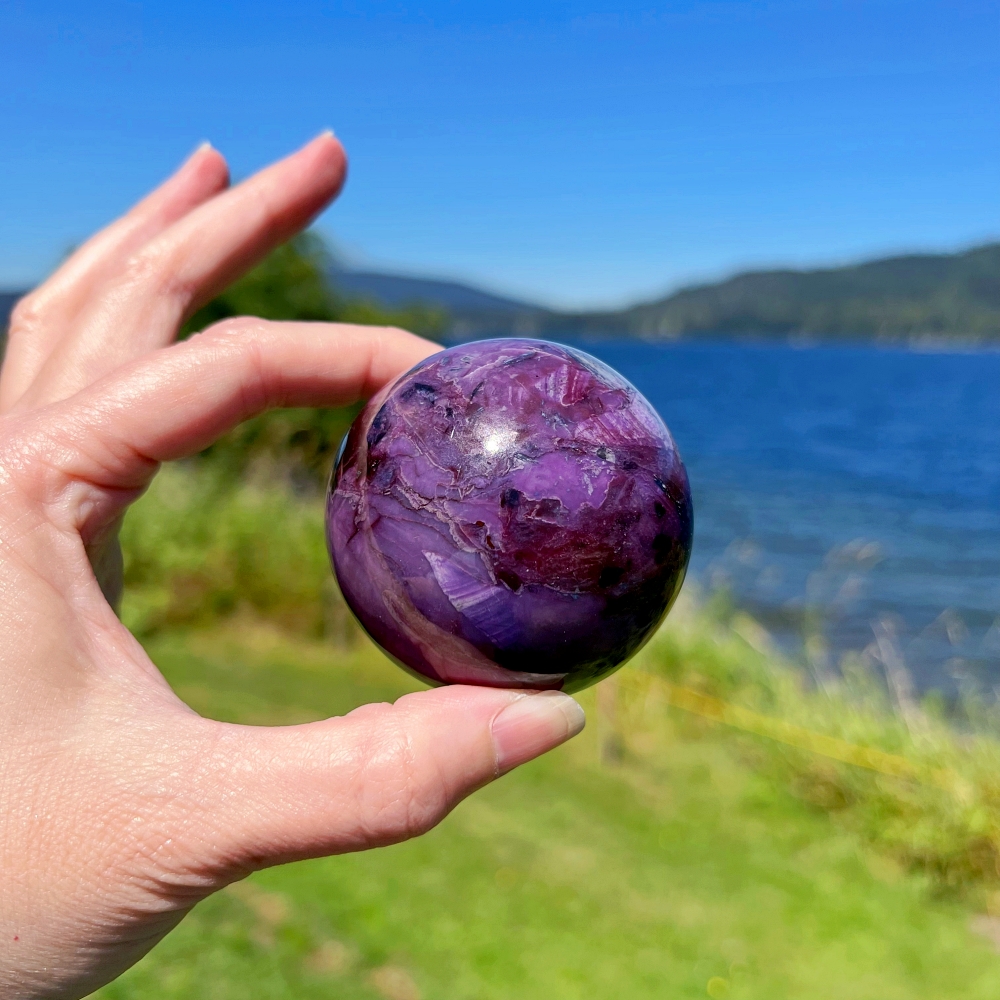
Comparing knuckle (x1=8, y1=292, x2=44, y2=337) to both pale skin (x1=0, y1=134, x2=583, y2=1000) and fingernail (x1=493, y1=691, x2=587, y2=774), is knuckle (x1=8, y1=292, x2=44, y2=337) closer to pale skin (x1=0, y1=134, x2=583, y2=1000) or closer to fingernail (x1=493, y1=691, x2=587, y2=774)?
pale skin (x1=0, y1=134, x2=583, y2=1000)

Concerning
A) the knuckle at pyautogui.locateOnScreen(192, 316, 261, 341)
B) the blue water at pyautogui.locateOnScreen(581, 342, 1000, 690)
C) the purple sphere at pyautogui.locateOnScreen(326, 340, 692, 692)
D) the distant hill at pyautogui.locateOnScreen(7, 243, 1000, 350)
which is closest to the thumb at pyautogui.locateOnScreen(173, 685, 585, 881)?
the purple sphere at pyautogui.locateOnScreen(326, 340, 692, 692)

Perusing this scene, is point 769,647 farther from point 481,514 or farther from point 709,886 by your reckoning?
point 481,514

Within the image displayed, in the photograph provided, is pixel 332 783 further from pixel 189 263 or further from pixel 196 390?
pixel 189 263

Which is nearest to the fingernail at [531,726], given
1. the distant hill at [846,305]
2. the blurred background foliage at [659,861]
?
the blurred background foliage at [659,861]

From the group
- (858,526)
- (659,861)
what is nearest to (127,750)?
(659,861)

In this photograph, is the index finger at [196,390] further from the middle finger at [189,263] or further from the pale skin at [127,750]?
the middle finger at [189,263]

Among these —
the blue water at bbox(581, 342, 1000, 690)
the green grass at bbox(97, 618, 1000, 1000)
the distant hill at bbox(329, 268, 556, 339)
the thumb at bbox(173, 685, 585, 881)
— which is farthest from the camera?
the distant hill at bbox(329, 268, 556, 339)
